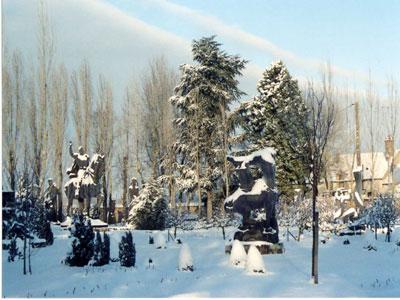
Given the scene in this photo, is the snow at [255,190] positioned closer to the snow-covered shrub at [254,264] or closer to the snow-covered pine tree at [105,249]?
the snow-covered shrub at [254,264]

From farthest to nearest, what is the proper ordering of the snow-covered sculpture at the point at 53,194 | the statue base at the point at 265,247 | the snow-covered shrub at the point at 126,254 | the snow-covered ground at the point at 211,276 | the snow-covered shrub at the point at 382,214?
1. the snow-covered sculpture at the point at 53,194
2. the snow-covered shrub at the point at 382,214
3. the statue base at the point at 265,247
4. the snow-covered shrub at the point at 126,254
5. the snow-covered ground at the point at 211,276

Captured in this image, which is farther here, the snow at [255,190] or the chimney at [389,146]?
the chimney at [389,146]

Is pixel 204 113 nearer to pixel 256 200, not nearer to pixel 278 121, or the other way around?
pixel 278 121

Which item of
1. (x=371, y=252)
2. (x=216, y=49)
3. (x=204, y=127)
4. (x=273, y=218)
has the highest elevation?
(x=216, y=49)

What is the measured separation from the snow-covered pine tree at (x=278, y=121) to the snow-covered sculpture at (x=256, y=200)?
566 inches

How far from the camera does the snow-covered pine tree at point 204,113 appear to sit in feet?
107

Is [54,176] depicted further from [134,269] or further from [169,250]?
[134,269]

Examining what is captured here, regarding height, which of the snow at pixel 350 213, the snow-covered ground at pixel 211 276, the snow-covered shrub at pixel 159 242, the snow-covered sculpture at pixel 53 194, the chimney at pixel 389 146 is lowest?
the snow-covered ground at pixel 211 276

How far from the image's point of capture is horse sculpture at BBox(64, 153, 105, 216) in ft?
88.5

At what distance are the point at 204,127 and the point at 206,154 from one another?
1661 millimetres

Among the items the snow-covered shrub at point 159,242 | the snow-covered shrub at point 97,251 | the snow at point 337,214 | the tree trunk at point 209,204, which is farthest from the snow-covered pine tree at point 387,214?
the snow-covered shrub at point 97,251

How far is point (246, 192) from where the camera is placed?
1870cm

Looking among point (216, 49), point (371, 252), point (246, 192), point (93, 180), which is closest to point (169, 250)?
point (246, 192)

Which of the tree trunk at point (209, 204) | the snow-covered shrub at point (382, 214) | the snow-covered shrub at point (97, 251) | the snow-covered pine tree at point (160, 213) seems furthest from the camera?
the tree trunk at point (209, 204)
